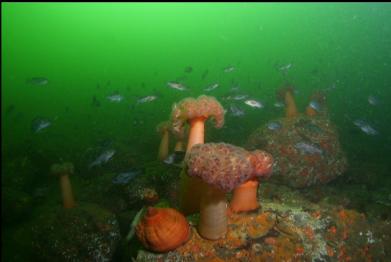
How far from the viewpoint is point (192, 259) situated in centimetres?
391

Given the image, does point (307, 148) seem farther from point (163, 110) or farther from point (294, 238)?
point (163, 110)

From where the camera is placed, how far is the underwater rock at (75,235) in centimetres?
585

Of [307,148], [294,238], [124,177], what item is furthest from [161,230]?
[307,148]

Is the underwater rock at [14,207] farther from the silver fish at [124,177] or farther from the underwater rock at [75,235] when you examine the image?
the silver fish at [124,177]

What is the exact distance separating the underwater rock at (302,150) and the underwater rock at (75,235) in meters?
4.34

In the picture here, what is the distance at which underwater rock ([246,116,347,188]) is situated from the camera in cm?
763

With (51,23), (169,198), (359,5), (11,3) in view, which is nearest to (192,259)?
(169,198)

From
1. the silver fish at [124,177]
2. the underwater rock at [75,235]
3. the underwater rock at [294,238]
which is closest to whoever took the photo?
the underwater rock at [294,238]

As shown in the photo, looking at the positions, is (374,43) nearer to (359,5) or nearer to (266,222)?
(266,222)

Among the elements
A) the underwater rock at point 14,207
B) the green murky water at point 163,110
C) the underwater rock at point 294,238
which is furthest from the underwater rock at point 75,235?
the underwater rock at point 294,238

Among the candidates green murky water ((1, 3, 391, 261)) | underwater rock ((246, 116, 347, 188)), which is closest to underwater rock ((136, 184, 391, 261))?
underwater rock ((246, 116, 347, 188))

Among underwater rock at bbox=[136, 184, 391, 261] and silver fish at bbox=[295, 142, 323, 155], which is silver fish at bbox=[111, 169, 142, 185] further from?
silver fish at bbox=[295, 142, 323, 155]

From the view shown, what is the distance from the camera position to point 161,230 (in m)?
3.67

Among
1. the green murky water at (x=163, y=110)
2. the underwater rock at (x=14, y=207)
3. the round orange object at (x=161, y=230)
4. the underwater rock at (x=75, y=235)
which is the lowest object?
the green murky water at (x=163, y=110)
